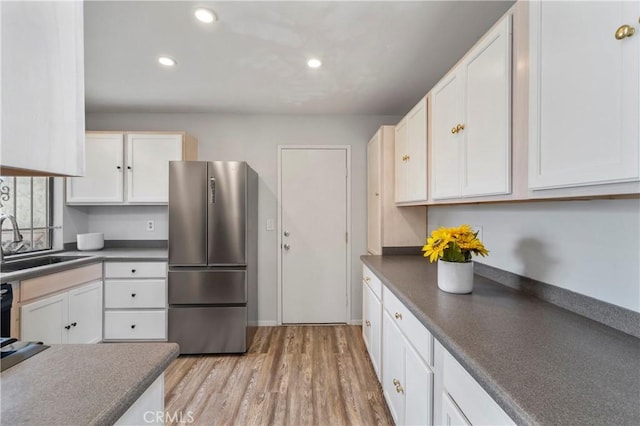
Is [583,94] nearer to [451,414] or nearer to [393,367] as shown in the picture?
[451,414]

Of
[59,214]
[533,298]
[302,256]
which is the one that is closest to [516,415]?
[533,298]

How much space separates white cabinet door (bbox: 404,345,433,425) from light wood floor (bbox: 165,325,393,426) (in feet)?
1.66

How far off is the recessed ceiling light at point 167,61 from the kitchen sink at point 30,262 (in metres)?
1.92

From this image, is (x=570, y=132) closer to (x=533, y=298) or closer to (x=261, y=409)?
(x=533, y=298)

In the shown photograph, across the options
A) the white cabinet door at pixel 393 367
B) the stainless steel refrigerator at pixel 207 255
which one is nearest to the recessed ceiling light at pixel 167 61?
the stainless steel refrigerator at pixel 207 255

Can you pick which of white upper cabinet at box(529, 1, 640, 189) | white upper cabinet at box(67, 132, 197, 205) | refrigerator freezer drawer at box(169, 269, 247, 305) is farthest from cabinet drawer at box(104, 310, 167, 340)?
white upper cabinet at box(529, 1, 640, 189)

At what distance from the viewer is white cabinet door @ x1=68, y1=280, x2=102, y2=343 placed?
230 centimetres

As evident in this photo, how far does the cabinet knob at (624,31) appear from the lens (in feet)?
2.14

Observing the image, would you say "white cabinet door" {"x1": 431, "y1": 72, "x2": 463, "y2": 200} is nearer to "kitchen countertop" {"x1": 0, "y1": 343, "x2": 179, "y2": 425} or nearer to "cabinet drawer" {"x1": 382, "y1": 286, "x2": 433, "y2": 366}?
"cabinet drawer" {"x1": 382, "y1": 286, "x2": 433, "y2": 366}

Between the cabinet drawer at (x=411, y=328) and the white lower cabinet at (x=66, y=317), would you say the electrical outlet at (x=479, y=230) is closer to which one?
the cabinet drawer at (x=411, y=328)

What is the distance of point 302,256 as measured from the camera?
313 centimetres

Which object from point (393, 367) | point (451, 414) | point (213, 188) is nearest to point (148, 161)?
point (213, 188)

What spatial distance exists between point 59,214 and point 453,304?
3.62 metres

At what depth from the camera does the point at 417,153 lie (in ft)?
6.51
